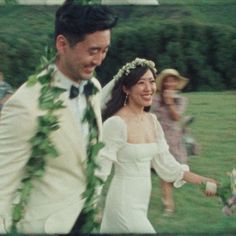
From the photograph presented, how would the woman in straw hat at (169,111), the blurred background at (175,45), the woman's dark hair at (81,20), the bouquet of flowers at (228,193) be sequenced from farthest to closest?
the blurred background at (175,45) < the woman in straw hat at (169,111) < the bouquet of flowers at (228,193) < the woman's dark hair at (81,20)

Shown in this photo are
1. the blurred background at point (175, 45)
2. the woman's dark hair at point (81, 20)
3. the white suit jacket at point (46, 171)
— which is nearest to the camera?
the white suit jacket at point (46, 171)

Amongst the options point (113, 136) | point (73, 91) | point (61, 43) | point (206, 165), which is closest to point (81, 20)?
point (61, 43)

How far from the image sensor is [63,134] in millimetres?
3242

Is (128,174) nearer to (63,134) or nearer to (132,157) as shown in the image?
(132,157)

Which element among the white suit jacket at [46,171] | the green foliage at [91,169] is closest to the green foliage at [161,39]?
the green foliage at [91,169]

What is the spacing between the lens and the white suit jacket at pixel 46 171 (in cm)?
312

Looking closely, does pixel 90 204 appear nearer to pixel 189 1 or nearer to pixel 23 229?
pixel 23 229

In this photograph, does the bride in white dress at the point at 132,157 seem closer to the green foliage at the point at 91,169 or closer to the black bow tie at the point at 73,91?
the green foliage at the point at 91,169

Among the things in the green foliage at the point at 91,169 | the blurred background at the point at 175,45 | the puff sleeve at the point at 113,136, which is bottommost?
the blurred background at the point at 175,45

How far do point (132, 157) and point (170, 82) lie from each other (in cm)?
205

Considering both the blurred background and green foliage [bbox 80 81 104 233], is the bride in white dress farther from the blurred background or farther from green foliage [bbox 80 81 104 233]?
the blurred background

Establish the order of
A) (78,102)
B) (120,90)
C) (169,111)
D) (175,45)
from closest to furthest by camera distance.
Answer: (78,102) < (120,90) < (169,111) < (175,45)

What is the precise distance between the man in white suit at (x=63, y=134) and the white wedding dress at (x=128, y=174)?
4.84ft

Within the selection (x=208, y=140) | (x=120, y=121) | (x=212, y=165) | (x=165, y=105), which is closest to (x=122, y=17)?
(x=208, y=140)
